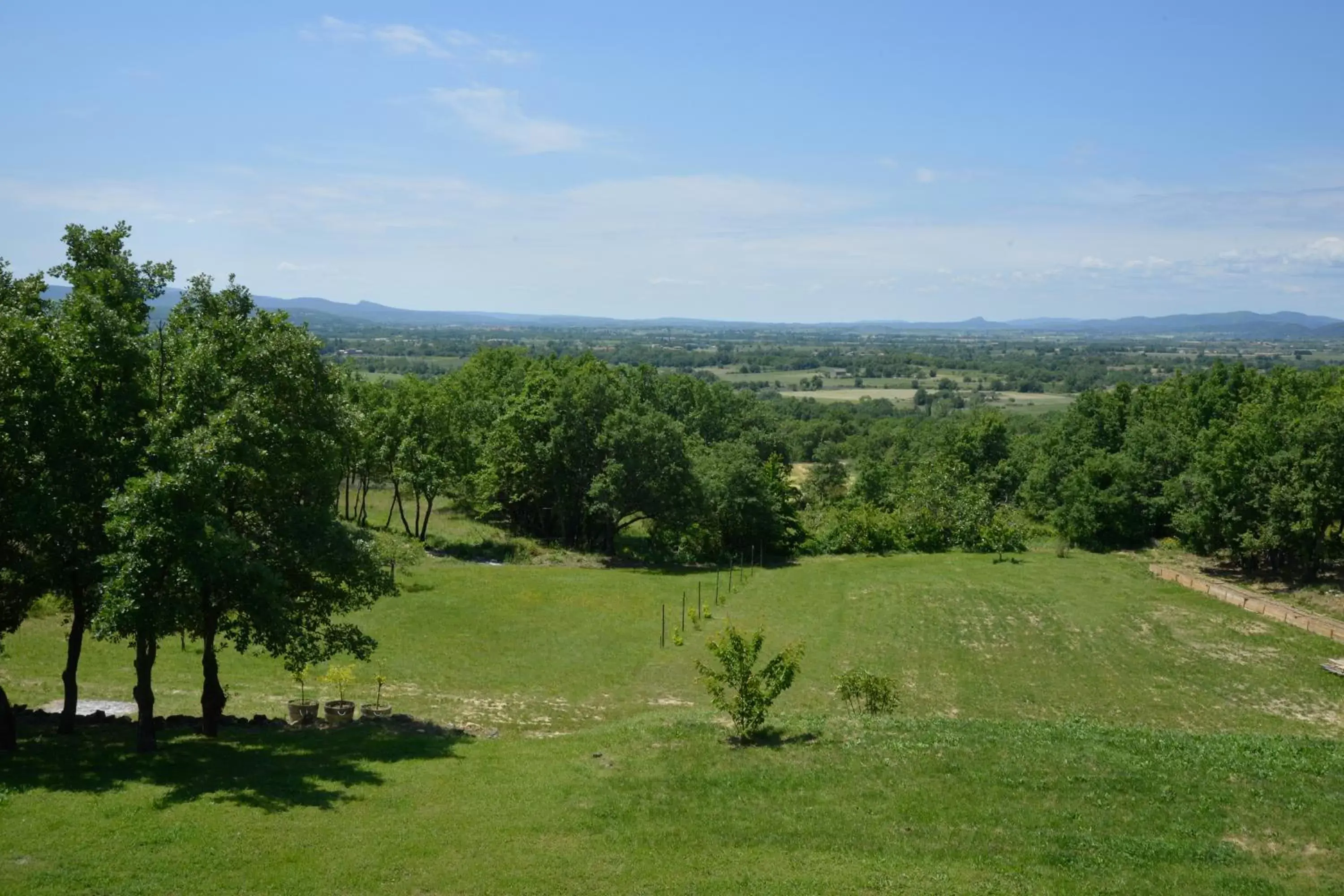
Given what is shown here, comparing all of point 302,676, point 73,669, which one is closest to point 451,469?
point 302,676

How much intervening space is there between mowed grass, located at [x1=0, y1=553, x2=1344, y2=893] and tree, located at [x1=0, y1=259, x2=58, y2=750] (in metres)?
3.72

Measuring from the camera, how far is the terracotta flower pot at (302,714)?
69.5ft

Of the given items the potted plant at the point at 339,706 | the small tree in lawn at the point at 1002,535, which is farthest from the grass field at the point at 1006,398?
the potted plant at the point at 339,706

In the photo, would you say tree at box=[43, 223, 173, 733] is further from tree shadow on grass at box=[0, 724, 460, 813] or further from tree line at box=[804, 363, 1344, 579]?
tree line at box=[804, 363, 1344, 579]

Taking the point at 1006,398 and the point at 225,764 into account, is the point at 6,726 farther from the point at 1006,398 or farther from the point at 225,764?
the point at 1006,398

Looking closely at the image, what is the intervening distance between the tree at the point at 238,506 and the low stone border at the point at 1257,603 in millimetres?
38781

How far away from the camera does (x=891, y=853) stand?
46.0 feet

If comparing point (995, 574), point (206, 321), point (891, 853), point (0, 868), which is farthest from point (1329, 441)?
point (0, 868)

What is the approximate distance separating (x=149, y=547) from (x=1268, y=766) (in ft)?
70.9

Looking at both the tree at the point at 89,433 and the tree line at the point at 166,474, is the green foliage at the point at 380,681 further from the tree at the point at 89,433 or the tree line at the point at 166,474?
the tree at the point at 89,433

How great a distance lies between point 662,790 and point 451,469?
116 feet

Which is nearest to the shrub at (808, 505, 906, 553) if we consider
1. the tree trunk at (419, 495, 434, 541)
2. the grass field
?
the tree trunk at (419, 495, 434, 541)

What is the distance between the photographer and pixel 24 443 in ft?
52.8

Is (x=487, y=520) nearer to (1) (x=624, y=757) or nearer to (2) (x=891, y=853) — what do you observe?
(1) (x=624, y=757)
